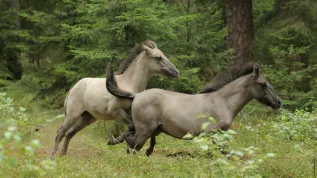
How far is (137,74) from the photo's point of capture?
36.3 feet

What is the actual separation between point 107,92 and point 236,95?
2828mm

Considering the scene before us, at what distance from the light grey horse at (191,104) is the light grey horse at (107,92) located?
49cm

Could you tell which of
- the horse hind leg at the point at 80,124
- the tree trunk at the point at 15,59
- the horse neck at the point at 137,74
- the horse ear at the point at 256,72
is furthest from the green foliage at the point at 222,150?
the tree trunk at the point at 15,59

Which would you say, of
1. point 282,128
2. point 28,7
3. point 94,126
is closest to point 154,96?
point 282,128

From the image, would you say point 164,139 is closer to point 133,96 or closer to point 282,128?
point 133,96

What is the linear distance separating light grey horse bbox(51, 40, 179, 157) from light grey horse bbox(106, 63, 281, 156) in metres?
0.49

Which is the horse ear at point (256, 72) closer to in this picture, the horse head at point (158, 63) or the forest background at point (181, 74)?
the forest background at point (181, 74)

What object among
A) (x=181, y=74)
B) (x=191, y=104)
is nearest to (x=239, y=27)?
(x=181, y=74)

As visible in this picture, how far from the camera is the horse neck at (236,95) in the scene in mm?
10125

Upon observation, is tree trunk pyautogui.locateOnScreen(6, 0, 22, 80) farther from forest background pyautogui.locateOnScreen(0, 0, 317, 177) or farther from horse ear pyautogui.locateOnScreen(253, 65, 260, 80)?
horse ear pyautogui.locateOnScreen(253, 65, 260, 80)

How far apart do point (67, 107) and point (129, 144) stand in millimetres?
2142

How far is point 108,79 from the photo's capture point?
10414mm

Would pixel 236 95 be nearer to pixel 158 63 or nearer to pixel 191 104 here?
pixel 191 104

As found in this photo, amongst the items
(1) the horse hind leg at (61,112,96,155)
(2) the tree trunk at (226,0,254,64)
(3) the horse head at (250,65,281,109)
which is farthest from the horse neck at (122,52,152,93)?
(2) the tree trunk at (226,0,254,64)
